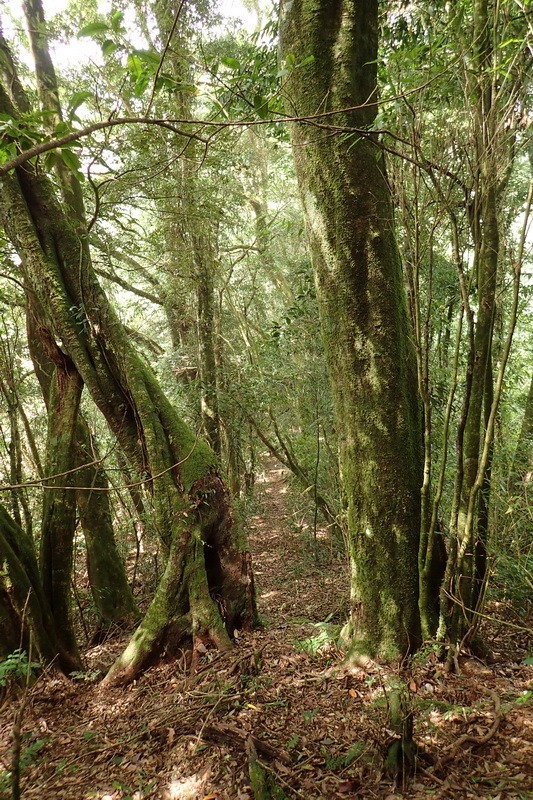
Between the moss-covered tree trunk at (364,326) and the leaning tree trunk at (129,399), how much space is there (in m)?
1.55

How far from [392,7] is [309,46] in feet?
7.38

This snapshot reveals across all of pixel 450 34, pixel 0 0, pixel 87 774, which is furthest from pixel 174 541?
pixel 0 0

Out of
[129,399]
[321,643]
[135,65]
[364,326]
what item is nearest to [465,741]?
[321,643]

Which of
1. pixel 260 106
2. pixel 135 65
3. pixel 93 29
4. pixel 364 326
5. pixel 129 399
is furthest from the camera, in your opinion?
pixel 129 399

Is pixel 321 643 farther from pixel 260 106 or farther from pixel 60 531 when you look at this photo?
pixel 260 106

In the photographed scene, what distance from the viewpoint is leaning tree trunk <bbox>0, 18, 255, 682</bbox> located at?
4312 mm

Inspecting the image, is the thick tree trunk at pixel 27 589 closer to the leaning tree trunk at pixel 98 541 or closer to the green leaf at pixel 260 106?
the leaning tree trunk at pixel 98 541

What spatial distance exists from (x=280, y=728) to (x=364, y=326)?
8.81ft

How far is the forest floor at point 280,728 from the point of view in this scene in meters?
2.30

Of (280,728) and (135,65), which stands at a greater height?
(135,65)

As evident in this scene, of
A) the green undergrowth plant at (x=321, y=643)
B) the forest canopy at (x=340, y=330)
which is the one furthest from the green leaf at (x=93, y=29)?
the green undergrowth plant at (x=321, y=643)

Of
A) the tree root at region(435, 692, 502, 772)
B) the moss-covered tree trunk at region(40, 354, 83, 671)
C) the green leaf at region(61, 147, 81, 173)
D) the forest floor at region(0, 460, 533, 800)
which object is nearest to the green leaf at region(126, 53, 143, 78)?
the green leaf at region(61, 147, 81, 173)

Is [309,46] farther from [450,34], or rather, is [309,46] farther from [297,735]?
[297,735]

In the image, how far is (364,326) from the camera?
3287mm
